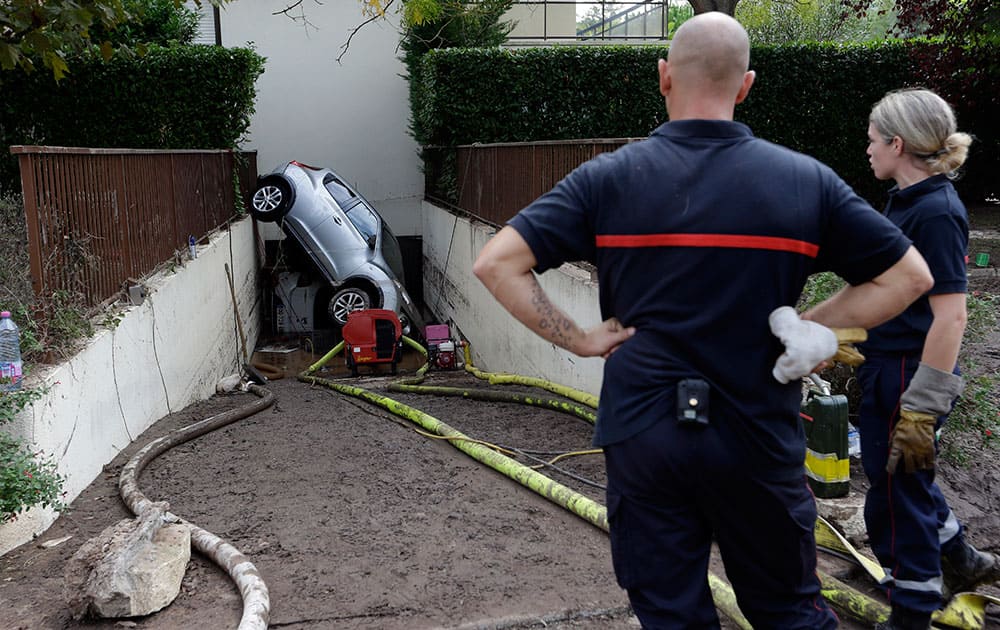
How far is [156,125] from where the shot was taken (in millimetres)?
14656

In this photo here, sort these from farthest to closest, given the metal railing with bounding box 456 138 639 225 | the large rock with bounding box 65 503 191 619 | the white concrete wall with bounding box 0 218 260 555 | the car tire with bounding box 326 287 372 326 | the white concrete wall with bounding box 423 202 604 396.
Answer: the car tire with bounding box 326 287 372 326 < the metal railing with bounding box 456 138 639 225 < the white concrete wall with bounding box 423 202 604 396 < the white concrete wall with bounding box 0 218 260 555 < the large rock with bounding box 65 503 191 619

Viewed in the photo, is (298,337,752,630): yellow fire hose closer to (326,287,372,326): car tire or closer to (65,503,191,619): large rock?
(65,503,191,619): large rock

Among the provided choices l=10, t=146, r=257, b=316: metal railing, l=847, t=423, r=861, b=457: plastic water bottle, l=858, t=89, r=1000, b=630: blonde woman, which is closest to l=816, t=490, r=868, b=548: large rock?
l=847, t=423, r=861, b=457: plastic water bottle

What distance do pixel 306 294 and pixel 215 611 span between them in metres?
13.4

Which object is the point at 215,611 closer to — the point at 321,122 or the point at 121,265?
the point at 121,265

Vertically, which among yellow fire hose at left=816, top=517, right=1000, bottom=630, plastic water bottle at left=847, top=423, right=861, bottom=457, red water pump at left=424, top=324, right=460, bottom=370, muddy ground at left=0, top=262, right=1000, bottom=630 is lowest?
red water pump at left=424, top=324, right=460, bottom=370

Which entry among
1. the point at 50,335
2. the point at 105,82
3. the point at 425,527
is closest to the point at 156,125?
the point at 105,82

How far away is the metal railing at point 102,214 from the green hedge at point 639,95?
6.08 metres

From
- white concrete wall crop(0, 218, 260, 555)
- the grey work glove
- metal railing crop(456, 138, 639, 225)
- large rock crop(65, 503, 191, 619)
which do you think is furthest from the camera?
metal railing crop(456, 138, 639, 225)

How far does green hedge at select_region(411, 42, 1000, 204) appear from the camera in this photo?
14820 mm

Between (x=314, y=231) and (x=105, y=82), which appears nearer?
(x=105, y=82)

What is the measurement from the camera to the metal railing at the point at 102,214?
5266mm

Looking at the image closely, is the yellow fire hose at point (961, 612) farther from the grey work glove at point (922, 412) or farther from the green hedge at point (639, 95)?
the green hedge at point (639, 95)

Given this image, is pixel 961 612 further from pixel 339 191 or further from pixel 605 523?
pixel 339 191
